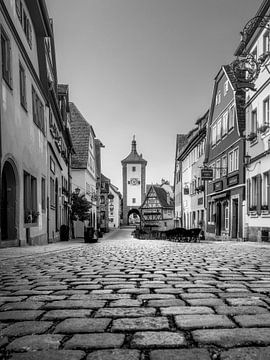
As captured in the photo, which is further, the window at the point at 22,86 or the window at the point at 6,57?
the window at the point at 22,86

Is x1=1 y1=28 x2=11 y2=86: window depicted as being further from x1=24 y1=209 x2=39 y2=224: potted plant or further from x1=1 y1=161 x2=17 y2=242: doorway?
x1=24 y1=209 x2=39 y2=224: potted plant

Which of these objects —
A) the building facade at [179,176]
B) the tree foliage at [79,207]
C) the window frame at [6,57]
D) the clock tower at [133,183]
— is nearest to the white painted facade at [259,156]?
the window frame at [6,57]

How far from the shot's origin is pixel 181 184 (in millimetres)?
49344

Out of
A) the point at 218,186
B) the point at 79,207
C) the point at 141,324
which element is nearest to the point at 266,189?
the point at 218,186

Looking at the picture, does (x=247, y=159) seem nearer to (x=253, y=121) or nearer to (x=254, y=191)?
(x=254, y=191)

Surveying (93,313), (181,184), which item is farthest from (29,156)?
(181,184)

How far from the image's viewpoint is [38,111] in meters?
18.8

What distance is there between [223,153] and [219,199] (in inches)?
127

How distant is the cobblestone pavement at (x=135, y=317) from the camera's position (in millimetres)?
2525

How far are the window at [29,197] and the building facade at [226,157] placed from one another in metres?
12.1

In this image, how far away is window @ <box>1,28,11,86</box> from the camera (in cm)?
1235

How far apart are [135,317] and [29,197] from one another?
13396 millimetres

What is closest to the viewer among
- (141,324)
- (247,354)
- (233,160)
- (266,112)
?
(247,354)

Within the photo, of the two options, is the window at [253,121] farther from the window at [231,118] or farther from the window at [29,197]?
the window at [29,197]
